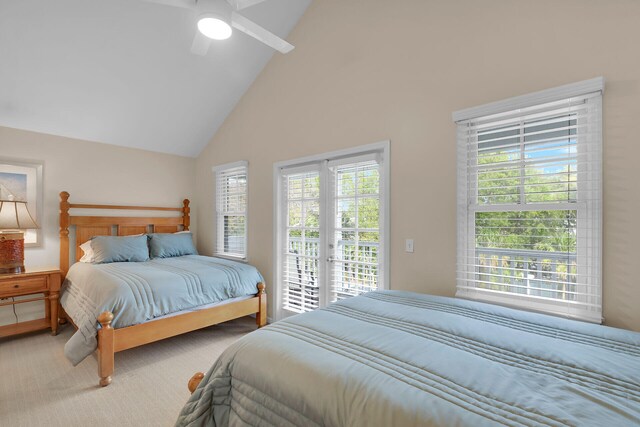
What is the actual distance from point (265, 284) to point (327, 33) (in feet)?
9.61

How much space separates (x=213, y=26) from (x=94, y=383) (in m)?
2.82

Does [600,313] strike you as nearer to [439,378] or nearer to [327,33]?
[439,378]

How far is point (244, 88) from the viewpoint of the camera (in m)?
4.20

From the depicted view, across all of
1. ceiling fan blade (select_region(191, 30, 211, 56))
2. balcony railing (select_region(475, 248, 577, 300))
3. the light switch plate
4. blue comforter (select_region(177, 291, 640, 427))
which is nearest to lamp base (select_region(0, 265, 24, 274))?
ceiling fan blade (select_region(191, 30, 211, 56))

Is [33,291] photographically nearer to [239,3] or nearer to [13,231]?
[13,231]

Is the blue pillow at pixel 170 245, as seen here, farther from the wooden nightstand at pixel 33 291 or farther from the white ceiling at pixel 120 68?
the white ceiling at pixel 120 68

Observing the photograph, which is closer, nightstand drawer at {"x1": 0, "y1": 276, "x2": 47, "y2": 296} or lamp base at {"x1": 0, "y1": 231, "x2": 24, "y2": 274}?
nightstand drawer at {"x1": 0, "y1": 276, "x2": 47, "y2": 296}

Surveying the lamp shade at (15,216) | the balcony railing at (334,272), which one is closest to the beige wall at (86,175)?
the lamp shade at (15,216)

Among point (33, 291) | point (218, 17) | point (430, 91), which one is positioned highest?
point (218, 17)

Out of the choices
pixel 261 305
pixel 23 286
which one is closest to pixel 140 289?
pixel 261 305

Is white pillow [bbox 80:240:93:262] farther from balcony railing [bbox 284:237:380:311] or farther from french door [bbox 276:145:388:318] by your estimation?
balcony railing [bbox 284:237:380:311]

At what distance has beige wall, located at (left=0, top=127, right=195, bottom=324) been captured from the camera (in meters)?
3.62

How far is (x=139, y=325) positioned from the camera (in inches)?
105

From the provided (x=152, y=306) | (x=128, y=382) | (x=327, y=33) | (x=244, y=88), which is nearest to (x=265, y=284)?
(x=152, y=306)
